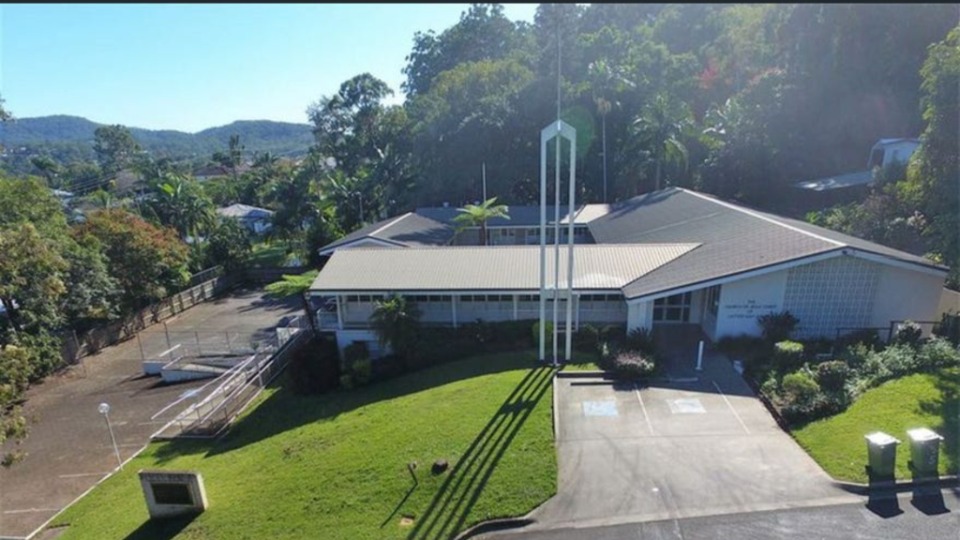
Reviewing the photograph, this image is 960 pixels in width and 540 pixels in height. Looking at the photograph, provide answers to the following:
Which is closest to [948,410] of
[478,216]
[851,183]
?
[478,216]

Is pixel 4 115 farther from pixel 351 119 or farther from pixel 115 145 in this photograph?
pixel 115 145

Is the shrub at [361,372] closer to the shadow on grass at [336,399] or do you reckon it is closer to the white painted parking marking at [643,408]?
the shadow on grass at [336,399]

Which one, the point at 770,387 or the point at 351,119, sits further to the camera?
the point at 351,119

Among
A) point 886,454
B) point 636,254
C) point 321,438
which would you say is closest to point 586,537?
point 886,454

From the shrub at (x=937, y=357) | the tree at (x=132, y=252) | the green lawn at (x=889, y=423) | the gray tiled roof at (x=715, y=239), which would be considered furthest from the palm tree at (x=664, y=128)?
the tree at (x=132, y=252)

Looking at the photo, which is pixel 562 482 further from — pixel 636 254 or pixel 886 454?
pixel 636 254

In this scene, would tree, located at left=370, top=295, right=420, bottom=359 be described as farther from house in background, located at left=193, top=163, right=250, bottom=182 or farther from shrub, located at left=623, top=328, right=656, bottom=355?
house in background, located at left=193, top=163, right=250, bottom=182

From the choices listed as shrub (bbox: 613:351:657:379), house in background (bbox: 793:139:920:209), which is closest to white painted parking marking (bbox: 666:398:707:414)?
shrub (bbox: 613:351:657:379)

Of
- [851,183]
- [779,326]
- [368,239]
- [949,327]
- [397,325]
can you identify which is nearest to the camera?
[949,327]
